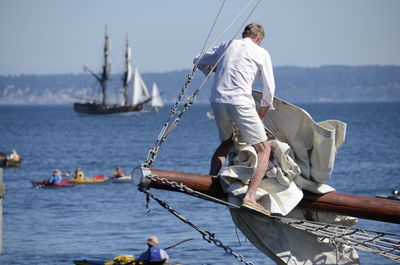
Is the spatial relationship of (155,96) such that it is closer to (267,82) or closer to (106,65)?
(106,65)

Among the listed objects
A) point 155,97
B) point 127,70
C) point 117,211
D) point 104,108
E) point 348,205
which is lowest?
point 117,211

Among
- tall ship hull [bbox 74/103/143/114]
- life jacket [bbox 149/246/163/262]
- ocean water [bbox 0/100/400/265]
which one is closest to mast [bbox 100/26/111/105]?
tall ship hull [bbox 74/103/143/114]

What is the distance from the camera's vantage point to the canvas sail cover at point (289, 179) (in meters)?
8.30

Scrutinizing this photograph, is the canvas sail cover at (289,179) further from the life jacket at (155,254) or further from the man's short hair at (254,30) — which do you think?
the life jacket at (155,254)

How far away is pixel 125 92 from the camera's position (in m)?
152

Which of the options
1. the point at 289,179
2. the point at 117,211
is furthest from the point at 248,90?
the point at 117,211

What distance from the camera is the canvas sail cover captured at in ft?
27.2

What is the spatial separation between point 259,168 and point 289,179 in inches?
13.5

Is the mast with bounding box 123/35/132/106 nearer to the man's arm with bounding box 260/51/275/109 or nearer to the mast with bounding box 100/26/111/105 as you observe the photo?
the mast with bounding box 100/26/111/105

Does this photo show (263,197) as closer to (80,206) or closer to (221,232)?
(221,232)

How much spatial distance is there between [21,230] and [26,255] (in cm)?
516

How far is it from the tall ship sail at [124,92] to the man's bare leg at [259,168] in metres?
136

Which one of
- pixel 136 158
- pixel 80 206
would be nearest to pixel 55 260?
pixel 80 206

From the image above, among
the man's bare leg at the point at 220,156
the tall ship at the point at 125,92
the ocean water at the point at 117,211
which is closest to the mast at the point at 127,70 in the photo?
the tall ship at the point at 125,92
